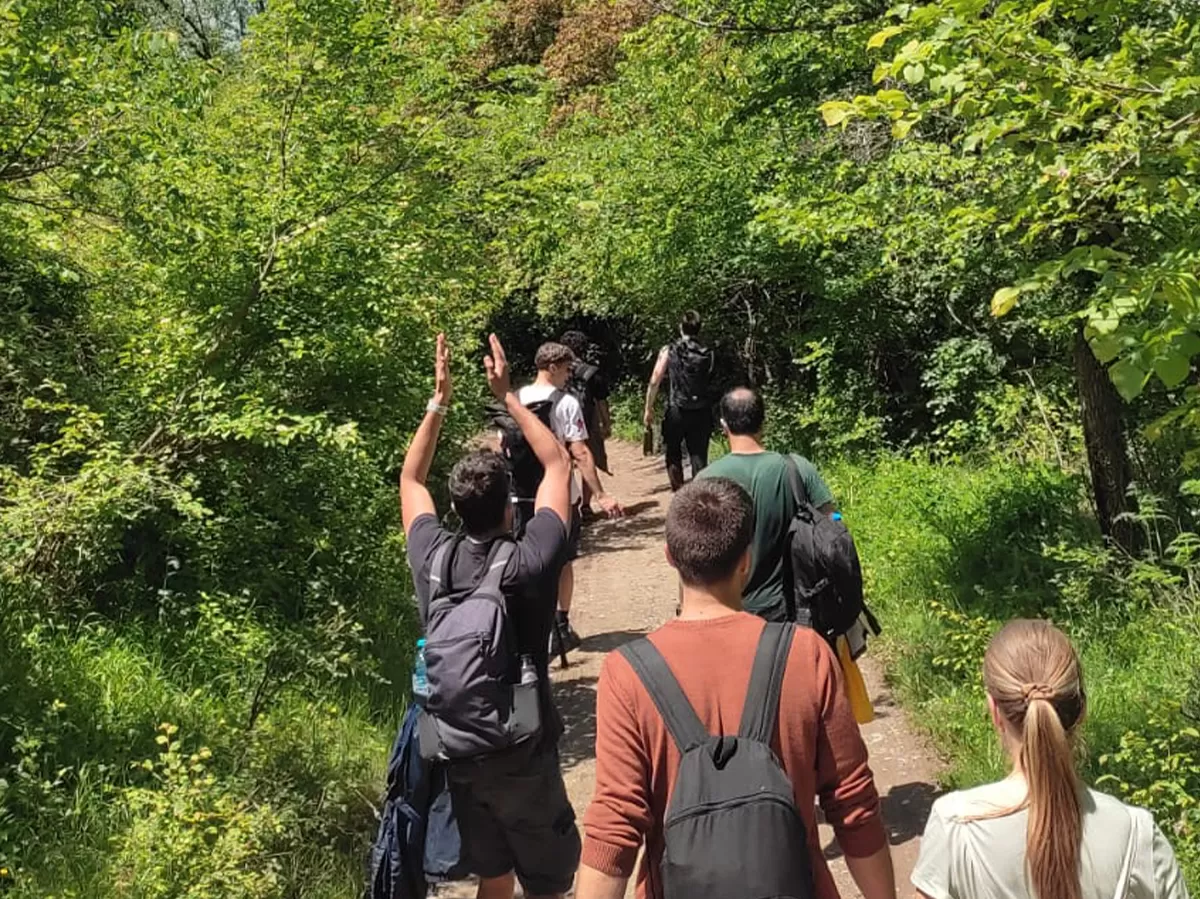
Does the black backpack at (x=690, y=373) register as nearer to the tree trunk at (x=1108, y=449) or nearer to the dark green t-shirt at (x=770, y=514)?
the tree trunk at (x=1108, y=449)

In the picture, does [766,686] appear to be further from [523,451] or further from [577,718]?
[523,451]

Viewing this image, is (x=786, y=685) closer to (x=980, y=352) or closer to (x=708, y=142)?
(x=980, y=352)

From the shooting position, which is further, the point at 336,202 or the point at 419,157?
the point at 419,157

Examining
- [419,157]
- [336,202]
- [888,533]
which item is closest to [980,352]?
[888,533]

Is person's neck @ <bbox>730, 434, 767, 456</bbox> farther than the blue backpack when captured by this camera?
Yes

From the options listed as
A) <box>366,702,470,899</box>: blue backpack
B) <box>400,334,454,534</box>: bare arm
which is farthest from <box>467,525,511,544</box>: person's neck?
<box>366,702,470,899</box>: blue backpack

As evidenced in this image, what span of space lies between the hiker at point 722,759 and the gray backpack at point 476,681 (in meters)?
0.86

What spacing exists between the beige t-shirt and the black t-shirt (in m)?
1.43

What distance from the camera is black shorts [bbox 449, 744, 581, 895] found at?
3.25 m

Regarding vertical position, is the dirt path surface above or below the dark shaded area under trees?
below

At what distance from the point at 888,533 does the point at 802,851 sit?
21.2 ft

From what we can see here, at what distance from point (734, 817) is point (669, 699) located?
0.27 metres

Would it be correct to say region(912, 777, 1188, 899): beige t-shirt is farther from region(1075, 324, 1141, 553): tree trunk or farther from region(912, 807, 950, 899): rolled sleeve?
region(1075, 324, 1141, 553): tree trunk

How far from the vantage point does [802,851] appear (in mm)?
2084
